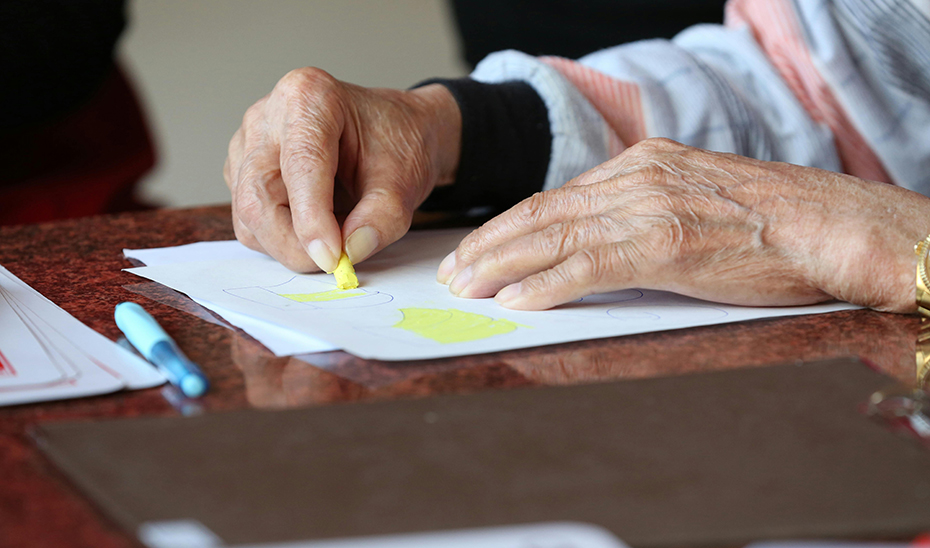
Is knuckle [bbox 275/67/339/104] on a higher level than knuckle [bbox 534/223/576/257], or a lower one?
higher

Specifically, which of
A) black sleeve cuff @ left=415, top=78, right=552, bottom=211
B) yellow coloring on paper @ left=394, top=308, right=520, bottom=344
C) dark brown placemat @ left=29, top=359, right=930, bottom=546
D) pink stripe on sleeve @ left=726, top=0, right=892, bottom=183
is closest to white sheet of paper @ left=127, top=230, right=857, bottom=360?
yellow coloring on paper @ left=394, top=308, right=520, bottom=344

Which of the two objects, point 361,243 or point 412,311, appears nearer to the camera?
point 412,311

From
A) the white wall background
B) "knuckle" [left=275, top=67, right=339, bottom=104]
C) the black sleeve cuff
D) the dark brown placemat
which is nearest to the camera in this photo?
the dark brown placemat

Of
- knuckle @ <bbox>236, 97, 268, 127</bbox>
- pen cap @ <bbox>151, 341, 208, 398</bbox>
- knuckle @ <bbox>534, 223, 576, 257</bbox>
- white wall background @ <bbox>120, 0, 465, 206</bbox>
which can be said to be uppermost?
knuckle @ <bbox>236, 97, 268, 127</bbox>

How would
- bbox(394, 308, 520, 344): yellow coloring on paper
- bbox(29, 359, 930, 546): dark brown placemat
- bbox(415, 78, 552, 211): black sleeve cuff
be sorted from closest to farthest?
1. bbox(29, 359, 930, 546): dark brown placemat
2. bbox(394, 308, 520, 344): yellow coloring on paper
3. bbox(415, 78, 552, 211): black sleeve cuff

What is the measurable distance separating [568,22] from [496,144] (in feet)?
2.21

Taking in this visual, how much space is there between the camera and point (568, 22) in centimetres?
147

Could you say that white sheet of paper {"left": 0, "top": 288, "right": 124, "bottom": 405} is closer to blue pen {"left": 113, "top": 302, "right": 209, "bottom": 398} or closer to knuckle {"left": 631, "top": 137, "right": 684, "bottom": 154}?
blue pen {"left": 113, "top": 302, "right": 209, "bottom": 398}

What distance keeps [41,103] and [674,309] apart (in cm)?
138

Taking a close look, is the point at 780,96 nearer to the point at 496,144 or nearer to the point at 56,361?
the point at 496,144

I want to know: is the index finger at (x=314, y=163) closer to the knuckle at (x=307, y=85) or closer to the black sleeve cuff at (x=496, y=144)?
the knuckle at (x=307, y=85)

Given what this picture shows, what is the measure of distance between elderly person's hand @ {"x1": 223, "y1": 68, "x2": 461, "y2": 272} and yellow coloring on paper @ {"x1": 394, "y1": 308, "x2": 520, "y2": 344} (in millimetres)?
132

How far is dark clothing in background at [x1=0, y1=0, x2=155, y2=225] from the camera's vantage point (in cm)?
140

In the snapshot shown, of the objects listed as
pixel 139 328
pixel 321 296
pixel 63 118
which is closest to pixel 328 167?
pixel 321 296
